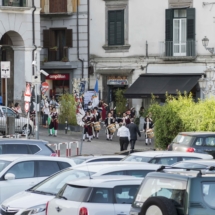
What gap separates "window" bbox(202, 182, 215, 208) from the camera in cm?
1111

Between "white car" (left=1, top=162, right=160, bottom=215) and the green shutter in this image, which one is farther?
the green shutter

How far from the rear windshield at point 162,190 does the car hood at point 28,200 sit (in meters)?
3.45

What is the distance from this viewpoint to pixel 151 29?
4822 cm

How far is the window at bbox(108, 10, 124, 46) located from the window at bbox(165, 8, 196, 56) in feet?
9.42

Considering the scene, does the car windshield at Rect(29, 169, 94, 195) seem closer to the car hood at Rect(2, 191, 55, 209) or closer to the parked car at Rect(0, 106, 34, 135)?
the car hood at Rect(2, 191, 55, 209)

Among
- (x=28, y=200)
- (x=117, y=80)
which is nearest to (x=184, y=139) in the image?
(x=28, y=200)

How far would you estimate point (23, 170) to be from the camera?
1827cm

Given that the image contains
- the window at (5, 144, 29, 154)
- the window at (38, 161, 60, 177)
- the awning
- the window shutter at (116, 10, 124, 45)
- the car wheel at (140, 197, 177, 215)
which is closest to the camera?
the car wheel at (140, 197, 177, 215)

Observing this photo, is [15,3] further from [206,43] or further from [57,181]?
[57,181]

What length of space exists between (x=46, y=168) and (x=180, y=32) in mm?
29639

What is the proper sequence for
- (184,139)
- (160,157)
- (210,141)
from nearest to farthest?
(160,157), (210,141), (184,139)

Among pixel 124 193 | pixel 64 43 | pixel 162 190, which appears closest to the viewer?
pixel 162 190

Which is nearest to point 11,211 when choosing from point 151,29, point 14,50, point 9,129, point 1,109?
point 9,129

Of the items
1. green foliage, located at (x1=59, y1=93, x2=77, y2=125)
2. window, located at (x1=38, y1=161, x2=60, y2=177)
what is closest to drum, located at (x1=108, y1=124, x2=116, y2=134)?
green foliage, located at (x1=59, y1=93, x2=77, y2=125)
